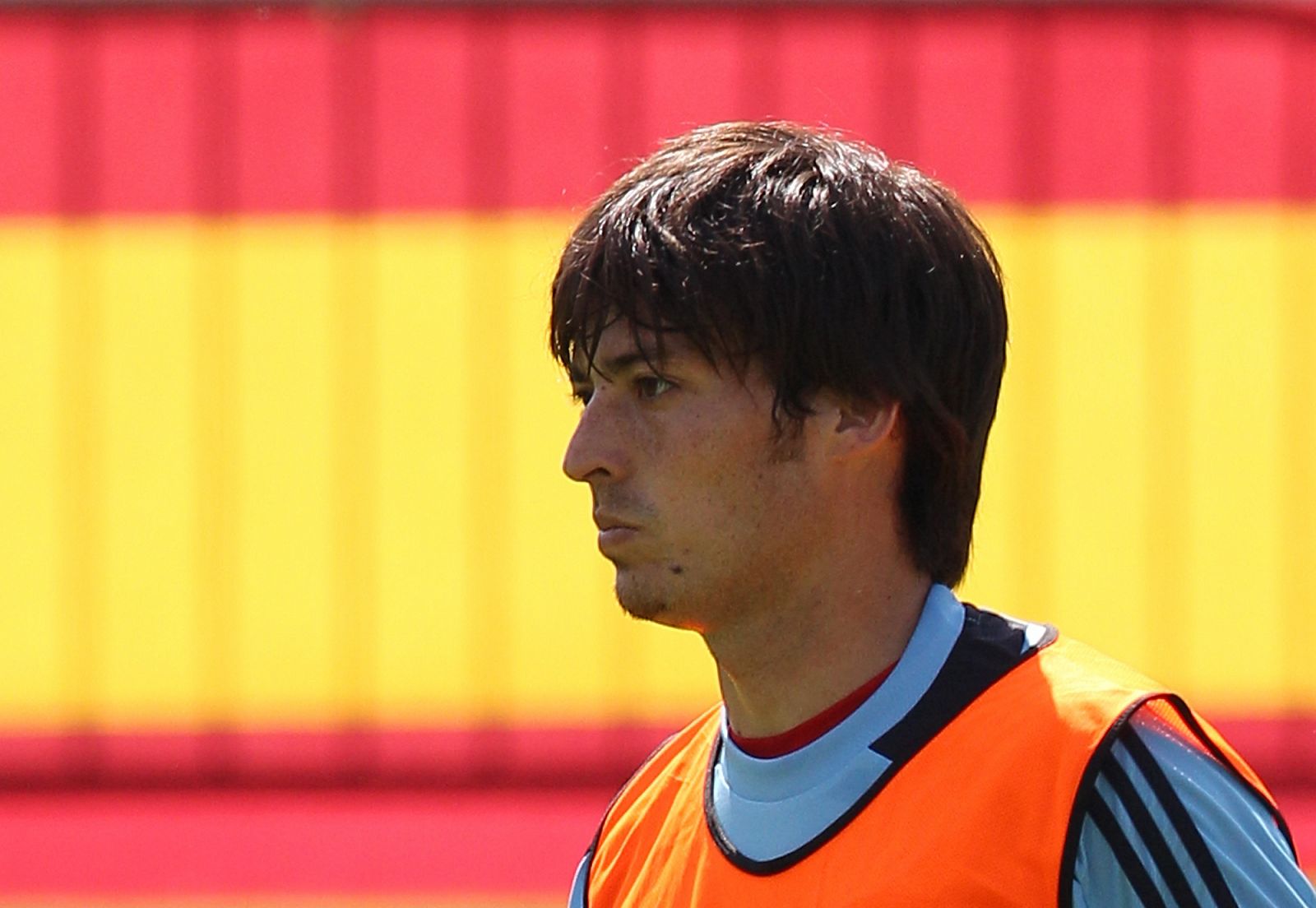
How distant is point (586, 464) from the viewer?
2.02 metres

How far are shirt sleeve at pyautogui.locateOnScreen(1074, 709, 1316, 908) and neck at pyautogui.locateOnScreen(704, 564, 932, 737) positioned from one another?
32cm

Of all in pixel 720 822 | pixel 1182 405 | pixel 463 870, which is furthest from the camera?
pixel 1182 405

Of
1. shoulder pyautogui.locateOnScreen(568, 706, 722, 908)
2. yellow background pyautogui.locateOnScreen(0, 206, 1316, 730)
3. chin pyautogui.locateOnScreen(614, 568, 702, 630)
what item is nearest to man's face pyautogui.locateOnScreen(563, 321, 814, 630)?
chin pyautogui.locateOnScreen(614, 568, 702, 630)

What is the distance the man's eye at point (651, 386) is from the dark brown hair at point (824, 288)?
0.14ft

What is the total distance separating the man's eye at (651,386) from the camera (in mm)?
2018

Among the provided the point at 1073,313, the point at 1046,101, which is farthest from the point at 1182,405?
the point at 1046,101

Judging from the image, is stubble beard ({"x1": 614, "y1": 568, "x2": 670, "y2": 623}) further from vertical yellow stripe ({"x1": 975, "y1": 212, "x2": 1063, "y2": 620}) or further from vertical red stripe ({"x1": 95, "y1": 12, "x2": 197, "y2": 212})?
vertical red stripe ({"x1": 95, "y1": 12, "x2": 197, "y2": 212})

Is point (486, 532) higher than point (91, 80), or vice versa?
point (91, 80)

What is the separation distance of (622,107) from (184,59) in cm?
90

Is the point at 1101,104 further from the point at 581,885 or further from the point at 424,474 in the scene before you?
the point at 581,885

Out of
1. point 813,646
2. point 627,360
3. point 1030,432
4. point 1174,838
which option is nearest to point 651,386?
point 627,360

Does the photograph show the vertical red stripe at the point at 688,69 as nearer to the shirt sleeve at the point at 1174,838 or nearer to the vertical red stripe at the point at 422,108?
the vertical red stripe at the point at 422,108

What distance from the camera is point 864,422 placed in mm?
2039

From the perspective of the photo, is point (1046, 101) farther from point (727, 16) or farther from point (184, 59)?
point (184, 59)
